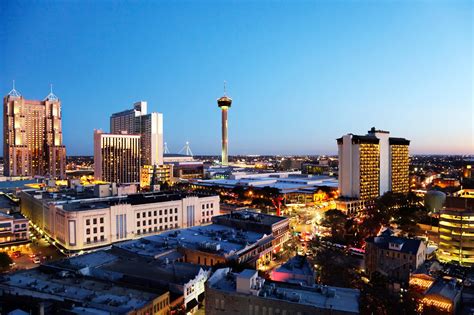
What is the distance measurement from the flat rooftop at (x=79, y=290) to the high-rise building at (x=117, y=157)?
116246 millimetres

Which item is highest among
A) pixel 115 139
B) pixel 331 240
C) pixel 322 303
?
pixel 115 139

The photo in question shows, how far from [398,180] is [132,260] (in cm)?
9054

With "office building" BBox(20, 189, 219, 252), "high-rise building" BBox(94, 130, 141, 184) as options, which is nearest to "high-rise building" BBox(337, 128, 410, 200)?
"office building" BBox(20, 189, 219, 252)

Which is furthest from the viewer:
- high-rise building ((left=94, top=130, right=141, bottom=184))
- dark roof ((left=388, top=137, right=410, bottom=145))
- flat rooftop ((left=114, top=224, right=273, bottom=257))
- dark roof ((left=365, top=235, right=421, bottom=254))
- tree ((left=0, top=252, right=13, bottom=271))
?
high-rise building ((left=94, top=130, right=141, bottom=184))

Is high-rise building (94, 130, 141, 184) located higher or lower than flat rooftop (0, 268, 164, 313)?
higher

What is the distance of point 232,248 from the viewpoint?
43.8 meters

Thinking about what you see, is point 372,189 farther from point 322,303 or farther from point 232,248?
point 322,303

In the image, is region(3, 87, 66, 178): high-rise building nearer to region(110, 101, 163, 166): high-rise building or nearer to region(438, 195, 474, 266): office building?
region(110, 101, 163, 166): high-rise building

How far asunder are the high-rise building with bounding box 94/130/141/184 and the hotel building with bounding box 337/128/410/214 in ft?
287

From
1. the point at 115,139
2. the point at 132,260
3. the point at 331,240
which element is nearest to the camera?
the point at 132,260

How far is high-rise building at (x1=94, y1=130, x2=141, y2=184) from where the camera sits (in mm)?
144500

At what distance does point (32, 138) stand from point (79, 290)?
489 feet

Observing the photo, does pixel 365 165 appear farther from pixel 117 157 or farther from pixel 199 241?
pixel 117 157

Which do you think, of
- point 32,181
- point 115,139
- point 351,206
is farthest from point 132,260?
point 115,139
